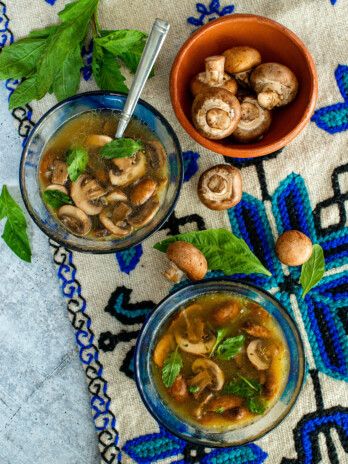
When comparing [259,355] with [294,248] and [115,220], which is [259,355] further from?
[115,220]

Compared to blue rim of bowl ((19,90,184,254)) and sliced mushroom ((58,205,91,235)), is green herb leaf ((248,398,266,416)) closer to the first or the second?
blue rim of bowl ((19,90,184,254))

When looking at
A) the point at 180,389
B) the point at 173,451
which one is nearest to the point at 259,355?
the point at 180,389

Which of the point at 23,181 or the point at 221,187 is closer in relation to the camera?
the point at 23,181

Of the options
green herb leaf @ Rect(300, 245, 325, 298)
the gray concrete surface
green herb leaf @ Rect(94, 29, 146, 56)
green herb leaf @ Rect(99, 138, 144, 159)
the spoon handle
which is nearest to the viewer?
the spoon handle

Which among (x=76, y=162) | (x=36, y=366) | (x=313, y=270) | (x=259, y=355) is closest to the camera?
(x=76, y=162)

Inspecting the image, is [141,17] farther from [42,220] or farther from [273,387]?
[273,387]

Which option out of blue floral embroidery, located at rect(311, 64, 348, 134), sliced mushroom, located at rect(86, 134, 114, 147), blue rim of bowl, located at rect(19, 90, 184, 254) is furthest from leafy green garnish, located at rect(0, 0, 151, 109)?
blue floral embroidery, located at rect(311, 64, 348, 134)
